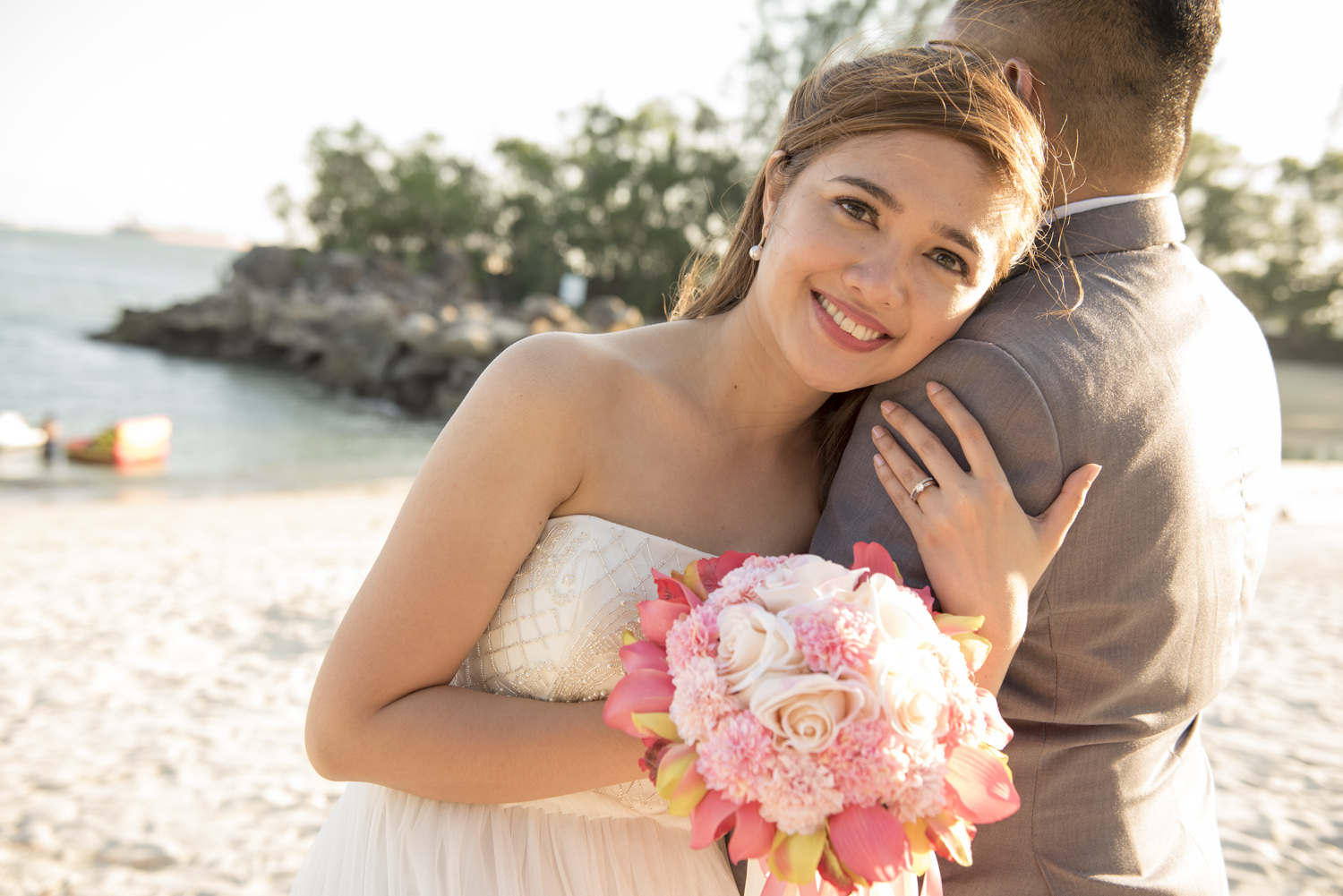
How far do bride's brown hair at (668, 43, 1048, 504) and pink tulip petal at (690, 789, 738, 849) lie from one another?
1.39 meters

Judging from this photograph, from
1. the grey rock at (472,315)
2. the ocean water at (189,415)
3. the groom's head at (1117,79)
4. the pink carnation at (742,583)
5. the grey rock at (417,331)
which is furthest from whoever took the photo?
the grey rock at (472,315)

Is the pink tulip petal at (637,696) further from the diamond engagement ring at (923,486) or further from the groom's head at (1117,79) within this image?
the groom's head at (1117,79)

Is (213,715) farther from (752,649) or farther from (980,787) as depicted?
(980,787)

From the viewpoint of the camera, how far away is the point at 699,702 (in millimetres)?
1379

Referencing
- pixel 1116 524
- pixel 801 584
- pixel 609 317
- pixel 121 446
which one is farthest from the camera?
pixel 609 317

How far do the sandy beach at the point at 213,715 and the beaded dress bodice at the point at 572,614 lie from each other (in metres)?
3.40

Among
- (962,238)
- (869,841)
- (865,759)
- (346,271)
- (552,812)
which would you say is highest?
(962,238)

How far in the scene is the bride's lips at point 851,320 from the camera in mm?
2029

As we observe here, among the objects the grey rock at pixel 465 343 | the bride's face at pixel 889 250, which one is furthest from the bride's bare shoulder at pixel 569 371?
the grey rock at pixel 465 343

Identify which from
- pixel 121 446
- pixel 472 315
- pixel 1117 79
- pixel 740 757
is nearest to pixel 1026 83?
pixel 1117 79

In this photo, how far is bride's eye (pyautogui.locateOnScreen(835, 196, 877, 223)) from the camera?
2.04m

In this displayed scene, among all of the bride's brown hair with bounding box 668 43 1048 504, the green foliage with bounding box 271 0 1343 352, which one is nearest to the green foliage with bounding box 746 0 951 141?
the green foliage with bounding box 271 0 1343 352

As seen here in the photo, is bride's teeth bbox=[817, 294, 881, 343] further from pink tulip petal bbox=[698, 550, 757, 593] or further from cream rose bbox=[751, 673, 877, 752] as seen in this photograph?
cream rose bbox=[751, 673, 877, 752]

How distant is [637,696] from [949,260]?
1.26 m
